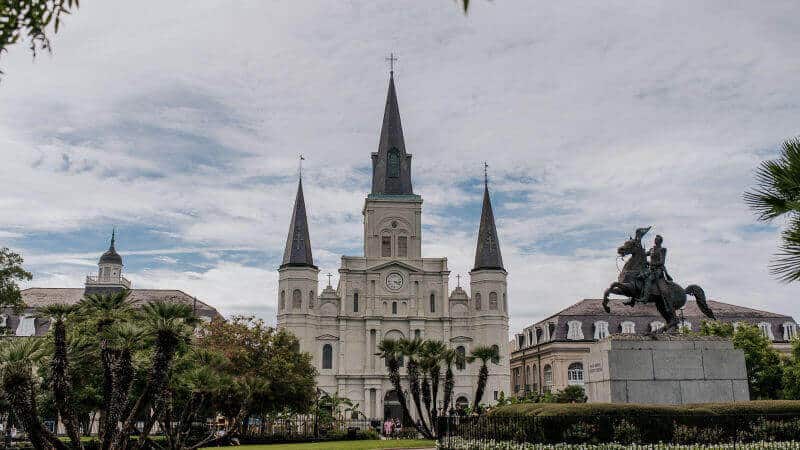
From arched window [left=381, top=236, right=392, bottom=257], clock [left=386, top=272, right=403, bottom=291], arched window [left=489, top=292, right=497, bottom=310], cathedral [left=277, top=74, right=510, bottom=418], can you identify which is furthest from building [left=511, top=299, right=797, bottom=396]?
arched window [left=381, top=236, right=392, bottom=257]

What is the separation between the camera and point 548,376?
69.9 m

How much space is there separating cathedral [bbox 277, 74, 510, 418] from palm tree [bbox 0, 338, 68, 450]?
4942 cm

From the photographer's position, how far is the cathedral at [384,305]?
67.9m

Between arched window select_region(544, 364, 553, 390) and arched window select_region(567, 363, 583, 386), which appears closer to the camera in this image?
arched window select_region(567, 363, 583, 386)

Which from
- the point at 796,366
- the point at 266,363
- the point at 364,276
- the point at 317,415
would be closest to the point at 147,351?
the point at 266,363

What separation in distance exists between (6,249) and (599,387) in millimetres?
31696

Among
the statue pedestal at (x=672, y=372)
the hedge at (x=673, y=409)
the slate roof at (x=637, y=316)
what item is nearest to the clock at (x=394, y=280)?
the slate roof at (x=637, y=316)

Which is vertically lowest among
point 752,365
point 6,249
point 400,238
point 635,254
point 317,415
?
point 317,415

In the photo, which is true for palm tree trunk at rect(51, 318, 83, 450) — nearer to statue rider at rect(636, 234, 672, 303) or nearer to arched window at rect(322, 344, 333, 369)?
statue rider at rect(636, 234, 672, 303)

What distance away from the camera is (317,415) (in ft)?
144

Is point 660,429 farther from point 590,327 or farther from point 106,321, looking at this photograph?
point 590,327

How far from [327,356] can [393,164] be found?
2162cm

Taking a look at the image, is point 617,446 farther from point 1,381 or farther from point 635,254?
point 1,381

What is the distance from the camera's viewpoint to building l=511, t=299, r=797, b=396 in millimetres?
64188
